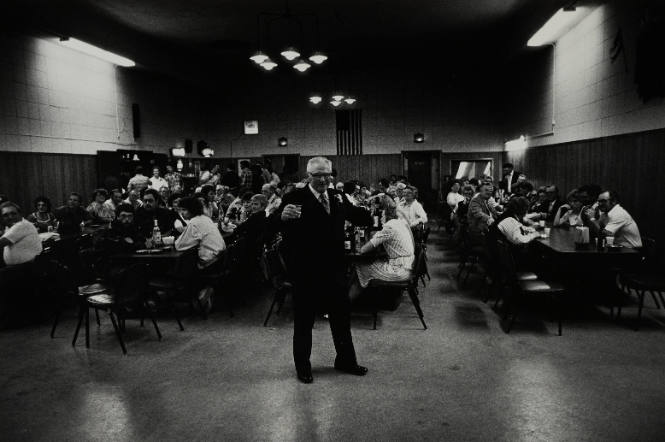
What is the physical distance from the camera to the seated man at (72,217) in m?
7.17

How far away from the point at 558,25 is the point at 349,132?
29.8 feet

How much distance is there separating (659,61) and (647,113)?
804 millimetres

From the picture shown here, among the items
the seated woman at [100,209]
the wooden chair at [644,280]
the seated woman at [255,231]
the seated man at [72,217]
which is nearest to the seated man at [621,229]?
the wooden chair at [644,280]

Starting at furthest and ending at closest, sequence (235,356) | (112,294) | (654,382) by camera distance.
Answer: (112,294), (235,356), (654,382)

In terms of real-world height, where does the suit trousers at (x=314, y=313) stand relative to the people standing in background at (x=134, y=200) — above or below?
below

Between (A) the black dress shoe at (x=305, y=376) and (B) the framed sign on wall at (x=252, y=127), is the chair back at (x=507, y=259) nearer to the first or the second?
(A) the black dress shoe at (x=305, y=376)

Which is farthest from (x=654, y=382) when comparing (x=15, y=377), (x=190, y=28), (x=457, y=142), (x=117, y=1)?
(x=457, y=142)

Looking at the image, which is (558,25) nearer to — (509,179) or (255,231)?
(509,179)

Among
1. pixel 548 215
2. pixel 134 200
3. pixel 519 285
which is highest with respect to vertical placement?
pixel 134 200

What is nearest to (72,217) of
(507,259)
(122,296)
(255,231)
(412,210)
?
(255,231)

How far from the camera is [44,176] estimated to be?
995cm

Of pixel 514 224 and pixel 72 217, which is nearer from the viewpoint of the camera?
pixel 514 224

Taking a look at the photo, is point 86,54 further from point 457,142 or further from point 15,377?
point 457,142

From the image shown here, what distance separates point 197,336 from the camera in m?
5.00
